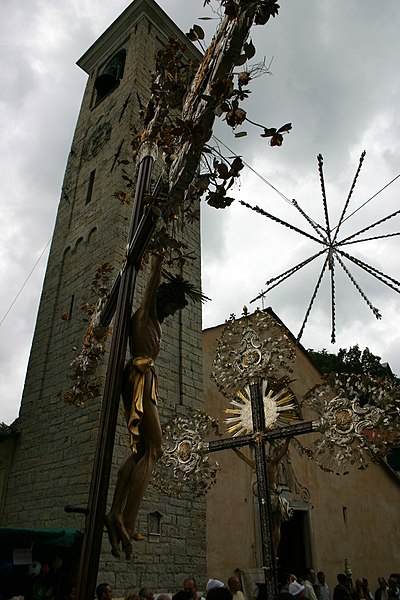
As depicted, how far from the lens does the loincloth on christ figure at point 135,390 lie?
250 cm

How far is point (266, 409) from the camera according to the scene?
252 inches

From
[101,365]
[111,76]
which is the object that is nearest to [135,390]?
[101,365]

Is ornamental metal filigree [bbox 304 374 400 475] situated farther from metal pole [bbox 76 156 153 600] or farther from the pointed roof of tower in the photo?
the pointed roof of tower

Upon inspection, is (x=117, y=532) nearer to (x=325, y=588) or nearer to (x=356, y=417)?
(x=356, y=417)

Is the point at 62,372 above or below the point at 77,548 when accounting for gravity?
above

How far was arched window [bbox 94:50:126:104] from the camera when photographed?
14703mm

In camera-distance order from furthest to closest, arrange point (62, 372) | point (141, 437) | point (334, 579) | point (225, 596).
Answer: point (334, 579), point (62, 372), point (225, 596), point (141, 437)

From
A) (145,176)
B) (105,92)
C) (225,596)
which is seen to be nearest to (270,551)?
(225,596)

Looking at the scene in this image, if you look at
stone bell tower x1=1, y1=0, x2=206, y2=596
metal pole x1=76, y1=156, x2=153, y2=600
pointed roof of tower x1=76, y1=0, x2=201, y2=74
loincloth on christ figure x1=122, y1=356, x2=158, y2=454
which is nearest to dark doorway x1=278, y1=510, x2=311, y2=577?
stone bell tower x1=1, y1=0, x2=206, y2=596

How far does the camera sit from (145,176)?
3164 mm

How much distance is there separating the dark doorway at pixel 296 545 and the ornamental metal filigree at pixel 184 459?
17.9 ft

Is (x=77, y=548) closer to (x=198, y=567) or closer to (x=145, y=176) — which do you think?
(x=198, y=567)

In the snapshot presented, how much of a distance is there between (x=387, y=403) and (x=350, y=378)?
0.51m

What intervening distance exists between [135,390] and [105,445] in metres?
0.36
